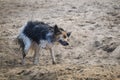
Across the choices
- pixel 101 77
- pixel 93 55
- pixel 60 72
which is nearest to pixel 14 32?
pixel 93 55

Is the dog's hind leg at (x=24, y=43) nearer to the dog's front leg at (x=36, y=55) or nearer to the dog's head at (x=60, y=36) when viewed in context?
the dog's front leg at (x=36, y=55)

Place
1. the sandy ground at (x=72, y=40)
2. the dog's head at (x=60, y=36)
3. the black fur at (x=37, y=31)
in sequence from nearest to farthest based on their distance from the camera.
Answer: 1. the sandy ground at (x=72, y=40)
2. the dog's head at (x=60, y=36)
3. the black fur at (x=37, y=31)

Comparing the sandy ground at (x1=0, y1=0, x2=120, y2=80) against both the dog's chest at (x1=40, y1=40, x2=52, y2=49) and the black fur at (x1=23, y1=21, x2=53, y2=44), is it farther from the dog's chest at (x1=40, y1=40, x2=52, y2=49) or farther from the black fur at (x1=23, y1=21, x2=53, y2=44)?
the black fur at (x1=23, y1=21, x2=53, y2=44)

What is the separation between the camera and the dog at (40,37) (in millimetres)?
9086

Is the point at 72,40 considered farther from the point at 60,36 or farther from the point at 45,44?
the point at 60,36

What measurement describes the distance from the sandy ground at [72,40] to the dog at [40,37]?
421 mm

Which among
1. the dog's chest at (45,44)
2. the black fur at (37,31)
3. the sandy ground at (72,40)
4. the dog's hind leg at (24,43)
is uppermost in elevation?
the black fur at (37,31)

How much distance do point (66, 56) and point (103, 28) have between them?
257cm

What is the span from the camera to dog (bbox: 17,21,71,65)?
909cm

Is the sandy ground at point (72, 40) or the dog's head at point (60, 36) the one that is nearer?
the sandy ground at point (72, 40)

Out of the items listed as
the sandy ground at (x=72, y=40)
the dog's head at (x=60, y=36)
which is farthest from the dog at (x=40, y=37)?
the sandy ground at (x=72, y=40)

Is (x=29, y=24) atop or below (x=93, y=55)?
atop

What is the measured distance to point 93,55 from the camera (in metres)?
10.1

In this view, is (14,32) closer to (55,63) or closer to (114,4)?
(55,63)
